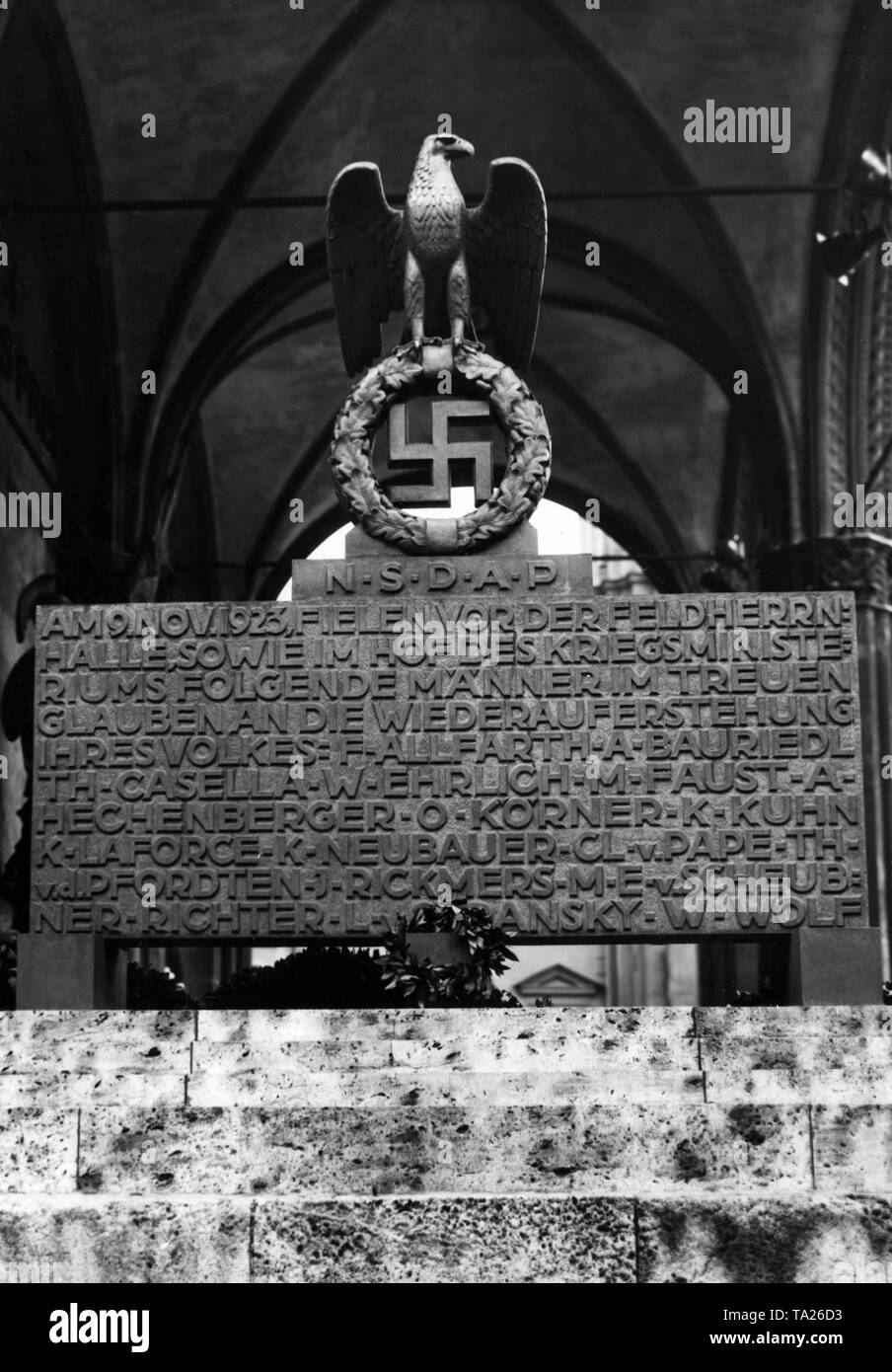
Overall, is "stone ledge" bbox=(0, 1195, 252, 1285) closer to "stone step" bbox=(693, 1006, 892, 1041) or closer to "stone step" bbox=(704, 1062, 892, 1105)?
"stone step" bbox=(704, 1062, 892, 1105)

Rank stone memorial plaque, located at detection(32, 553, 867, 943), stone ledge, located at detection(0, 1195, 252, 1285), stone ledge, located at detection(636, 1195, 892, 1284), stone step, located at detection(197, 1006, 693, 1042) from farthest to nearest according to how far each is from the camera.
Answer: stone memorial plaque, located at detection(32, 553, 867, 943) → stone step, located at detection(197, 1006, 693, 1042) → stone ledge, located at detection(0, 1195, 252, 1285) → stone ledge, located at detection(636, 1195, 892, 1284)

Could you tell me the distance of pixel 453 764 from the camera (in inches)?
536

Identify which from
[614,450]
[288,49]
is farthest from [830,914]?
[614,450]

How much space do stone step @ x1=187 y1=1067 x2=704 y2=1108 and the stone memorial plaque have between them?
9.59ft

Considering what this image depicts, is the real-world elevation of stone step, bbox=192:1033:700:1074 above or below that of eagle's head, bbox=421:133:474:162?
below

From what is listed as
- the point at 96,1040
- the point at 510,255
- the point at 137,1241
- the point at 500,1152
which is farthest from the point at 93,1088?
the point at 510,255

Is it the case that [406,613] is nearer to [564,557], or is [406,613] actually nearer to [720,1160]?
[564,557]

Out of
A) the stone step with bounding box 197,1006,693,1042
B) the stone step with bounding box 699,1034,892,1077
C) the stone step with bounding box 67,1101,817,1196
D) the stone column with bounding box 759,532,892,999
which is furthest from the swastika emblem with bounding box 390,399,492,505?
the stone column with bounding box 759,532,892,999

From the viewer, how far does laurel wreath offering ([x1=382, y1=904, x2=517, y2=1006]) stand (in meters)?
12.6

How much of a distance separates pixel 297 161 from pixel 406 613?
1238 centimetres

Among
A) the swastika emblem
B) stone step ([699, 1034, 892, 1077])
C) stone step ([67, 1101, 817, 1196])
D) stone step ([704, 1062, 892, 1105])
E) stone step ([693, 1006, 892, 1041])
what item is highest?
the swastika emblem

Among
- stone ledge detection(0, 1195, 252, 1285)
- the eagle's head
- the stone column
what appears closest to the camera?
stone ledge detection(0, 1195, 252, 1285)

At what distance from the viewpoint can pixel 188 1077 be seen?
34.4ft
